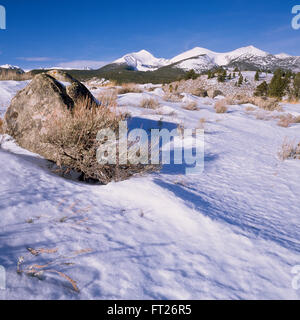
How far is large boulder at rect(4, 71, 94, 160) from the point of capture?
300 cm

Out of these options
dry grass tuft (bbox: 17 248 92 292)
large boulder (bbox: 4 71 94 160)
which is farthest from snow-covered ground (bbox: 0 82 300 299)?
large boulder (bbox: 4 71 94 160)

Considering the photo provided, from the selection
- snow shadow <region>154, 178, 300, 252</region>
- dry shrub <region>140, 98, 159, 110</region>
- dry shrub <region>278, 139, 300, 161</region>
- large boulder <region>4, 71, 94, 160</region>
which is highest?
dry shrub <region>140, 98, 159, 110</region>

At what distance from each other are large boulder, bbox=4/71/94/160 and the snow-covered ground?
0.60 meters

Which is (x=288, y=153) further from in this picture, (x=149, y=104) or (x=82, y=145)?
(x=149, y=104)

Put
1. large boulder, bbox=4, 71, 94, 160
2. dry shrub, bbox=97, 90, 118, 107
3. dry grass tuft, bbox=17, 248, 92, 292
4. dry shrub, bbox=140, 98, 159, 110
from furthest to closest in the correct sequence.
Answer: dry shrub, bbox=140, 98, 159, 110
large boulder, bbox=4, 71, 94, 160
dry shrub, bbox=97, 90, 118, 107
dry grass tuft, bbox=17, 248, 92, 292

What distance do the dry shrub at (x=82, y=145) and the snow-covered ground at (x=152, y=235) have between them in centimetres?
25

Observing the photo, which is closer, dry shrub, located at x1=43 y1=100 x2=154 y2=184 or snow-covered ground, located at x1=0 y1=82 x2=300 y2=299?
snow-covered ground, located at x1=0 y1=82 x2=300 y2=299

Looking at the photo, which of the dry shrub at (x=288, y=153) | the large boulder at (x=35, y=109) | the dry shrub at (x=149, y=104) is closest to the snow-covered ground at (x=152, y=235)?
the large boulder at (x=35, y=109)

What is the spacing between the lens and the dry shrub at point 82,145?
233 cm

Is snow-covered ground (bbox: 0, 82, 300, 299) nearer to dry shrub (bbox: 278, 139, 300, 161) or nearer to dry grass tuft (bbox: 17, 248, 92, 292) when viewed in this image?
dry grass tuft (bbox: 17, 248, 92, 292)

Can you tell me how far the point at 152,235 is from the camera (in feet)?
4.82
